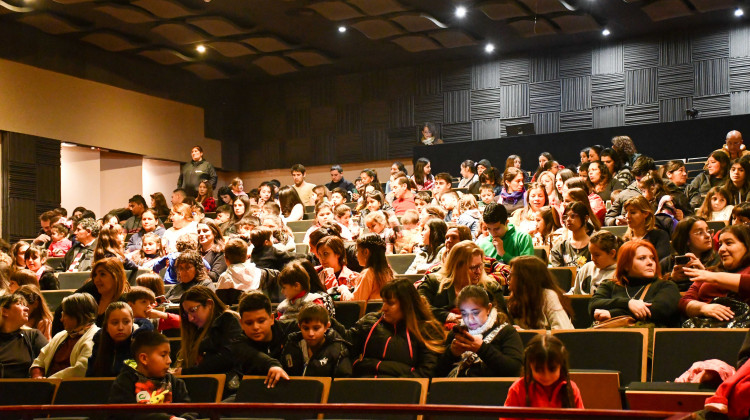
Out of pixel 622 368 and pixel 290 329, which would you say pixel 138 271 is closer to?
pixel 290 329

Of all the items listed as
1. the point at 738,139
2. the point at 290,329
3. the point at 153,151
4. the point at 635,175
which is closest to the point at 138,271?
the point at 290,329

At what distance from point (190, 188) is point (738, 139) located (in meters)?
7.00

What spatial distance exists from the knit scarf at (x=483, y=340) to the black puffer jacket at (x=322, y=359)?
19.4 inches

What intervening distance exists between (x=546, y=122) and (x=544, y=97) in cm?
40

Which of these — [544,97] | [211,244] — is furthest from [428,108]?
[211,244]

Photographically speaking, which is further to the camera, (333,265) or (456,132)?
(456,132)

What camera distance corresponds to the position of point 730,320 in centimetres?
370

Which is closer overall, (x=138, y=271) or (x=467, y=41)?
(x=138, y=271)

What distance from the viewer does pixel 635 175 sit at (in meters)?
7.66

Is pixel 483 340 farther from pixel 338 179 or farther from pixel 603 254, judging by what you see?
pixel 338 179

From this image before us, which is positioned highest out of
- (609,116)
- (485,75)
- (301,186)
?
(485,75)

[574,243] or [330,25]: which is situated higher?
[330,25]

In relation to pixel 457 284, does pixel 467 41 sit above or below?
above

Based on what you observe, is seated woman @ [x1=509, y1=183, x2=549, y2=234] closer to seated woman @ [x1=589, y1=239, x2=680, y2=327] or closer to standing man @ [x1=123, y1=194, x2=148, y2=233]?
seated woman @ [x1=589, y1=239, x2=680, y2=327]
